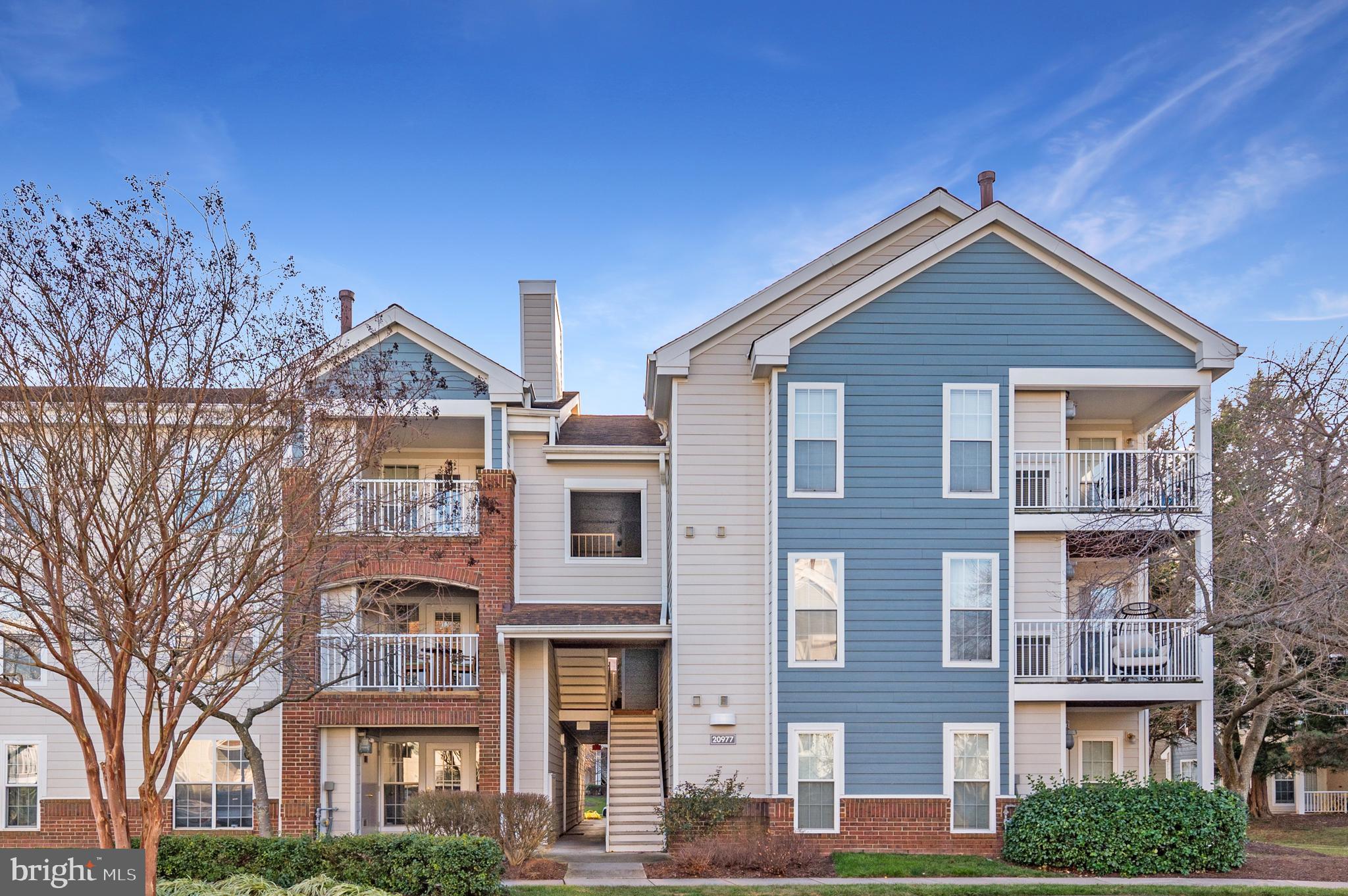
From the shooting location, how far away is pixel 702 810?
55.5 ft

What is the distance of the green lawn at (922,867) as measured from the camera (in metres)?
15.5

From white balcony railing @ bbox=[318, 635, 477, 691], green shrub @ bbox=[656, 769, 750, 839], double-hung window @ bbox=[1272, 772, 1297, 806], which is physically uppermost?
white balcony railing @ bbox=[318, 635, 477, 691]

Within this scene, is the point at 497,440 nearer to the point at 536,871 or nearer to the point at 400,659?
the point at 400,659

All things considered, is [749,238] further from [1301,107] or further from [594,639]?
[1301,107]

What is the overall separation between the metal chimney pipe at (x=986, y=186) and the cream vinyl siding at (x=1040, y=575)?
5965 mm

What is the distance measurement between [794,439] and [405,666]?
26.0ft

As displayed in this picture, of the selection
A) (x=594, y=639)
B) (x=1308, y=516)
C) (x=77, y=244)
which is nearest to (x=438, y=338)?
(x=594, y=639)

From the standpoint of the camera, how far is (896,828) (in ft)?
55.4

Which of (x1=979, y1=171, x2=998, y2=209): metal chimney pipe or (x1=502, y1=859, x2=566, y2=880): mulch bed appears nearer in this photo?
(x1=502, y1=859, x2=566, y2=880): mulch bed

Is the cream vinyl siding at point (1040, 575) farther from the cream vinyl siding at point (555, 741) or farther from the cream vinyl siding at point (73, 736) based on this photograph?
the cream vinyl siding at point (73, 736)

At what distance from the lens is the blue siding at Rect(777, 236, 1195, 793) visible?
56.5 feet

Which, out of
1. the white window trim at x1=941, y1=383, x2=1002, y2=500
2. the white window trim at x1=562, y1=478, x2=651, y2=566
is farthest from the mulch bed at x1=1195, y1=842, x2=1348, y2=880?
the white window trim at x1=562, y1=478, x2=651, y2=566

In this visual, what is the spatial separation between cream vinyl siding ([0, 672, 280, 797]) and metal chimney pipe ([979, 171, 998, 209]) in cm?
1539

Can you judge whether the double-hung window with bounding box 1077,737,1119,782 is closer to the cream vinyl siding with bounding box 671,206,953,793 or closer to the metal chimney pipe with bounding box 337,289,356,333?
the cream vinyl siding with bounding box 671,206,953,793
